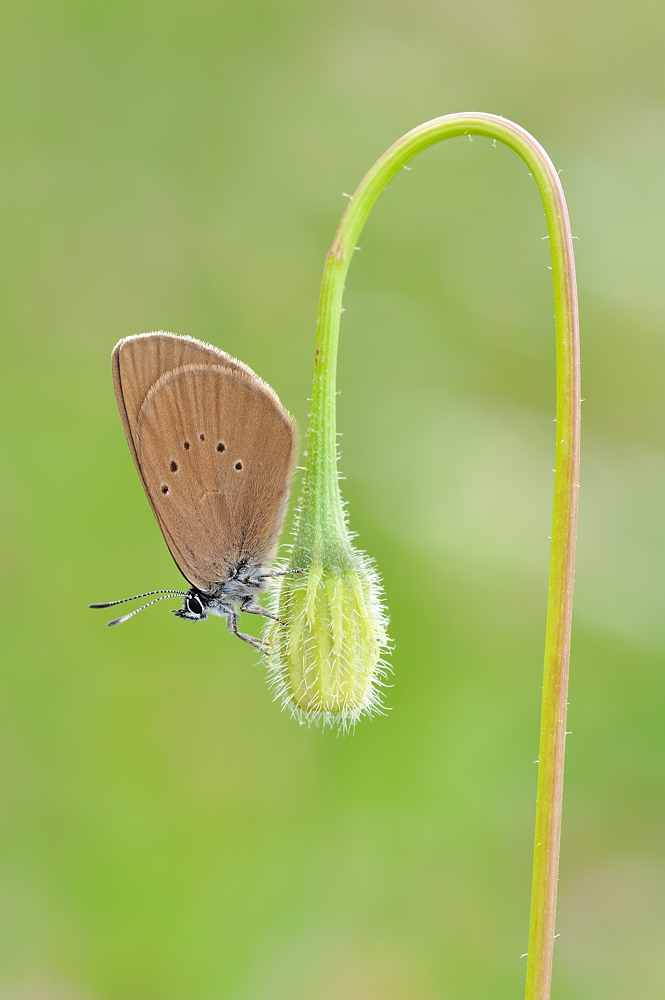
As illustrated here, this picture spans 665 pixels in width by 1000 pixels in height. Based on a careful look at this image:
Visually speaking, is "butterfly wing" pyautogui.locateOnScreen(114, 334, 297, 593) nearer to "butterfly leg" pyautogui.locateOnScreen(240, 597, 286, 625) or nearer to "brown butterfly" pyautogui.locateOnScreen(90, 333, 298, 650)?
"brown butterfly" pyautogui.locateOnScreen(90, 333, 298, 650)

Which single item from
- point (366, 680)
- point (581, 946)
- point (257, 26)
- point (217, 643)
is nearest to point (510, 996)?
point (581, 946)

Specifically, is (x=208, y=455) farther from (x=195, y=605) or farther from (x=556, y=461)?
(x=556, y=461)

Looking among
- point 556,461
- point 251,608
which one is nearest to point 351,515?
point 251,608

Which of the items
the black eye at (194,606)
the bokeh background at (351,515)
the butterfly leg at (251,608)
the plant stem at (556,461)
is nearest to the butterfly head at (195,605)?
the black eye at (194,606)

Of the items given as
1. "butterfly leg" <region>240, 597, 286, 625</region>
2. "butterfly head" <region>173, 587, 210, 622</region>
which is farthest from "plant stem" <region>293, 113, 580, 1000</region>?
"butterfly head" <region>173, 587, 210, 622</region>

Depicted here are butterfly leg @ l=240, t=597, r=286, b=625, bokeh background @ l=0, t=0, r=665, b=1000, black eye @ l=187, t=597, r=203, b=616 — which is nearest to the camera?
butterfly leg @ l=240, t=597, r=286, b=625

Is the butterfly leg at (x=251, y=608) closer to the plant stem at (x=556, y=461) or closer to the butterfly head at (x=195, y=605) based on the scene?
the butterfly head at (x=195, y=605)
